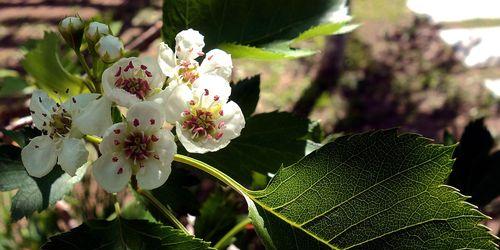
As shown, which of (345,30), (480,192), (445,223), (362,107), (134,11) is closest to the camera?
(445,223)

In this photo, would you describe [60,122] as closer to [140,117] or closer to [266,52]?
[140,117]

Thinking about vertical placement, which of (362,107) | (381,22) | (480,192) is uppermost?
(480,192)

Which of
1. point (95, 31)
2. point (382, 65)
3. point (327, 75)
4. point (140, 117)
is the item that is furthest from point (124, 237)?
point (382, 65)

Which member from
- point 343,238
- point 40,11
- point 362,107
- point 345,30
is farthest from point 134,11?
point 343,238

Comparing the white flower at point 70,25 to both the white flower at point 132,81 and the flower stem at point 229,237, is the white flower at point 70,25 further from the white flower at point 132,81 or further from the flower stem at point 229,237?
the flower stem at point 229,237

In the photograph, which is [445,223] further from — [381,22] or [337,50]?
[381,22]

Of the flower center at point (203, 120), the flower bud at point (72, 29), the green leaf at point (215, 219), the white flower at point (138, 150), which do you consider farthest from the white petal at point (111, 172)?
the green leaf at point (215, 219)
